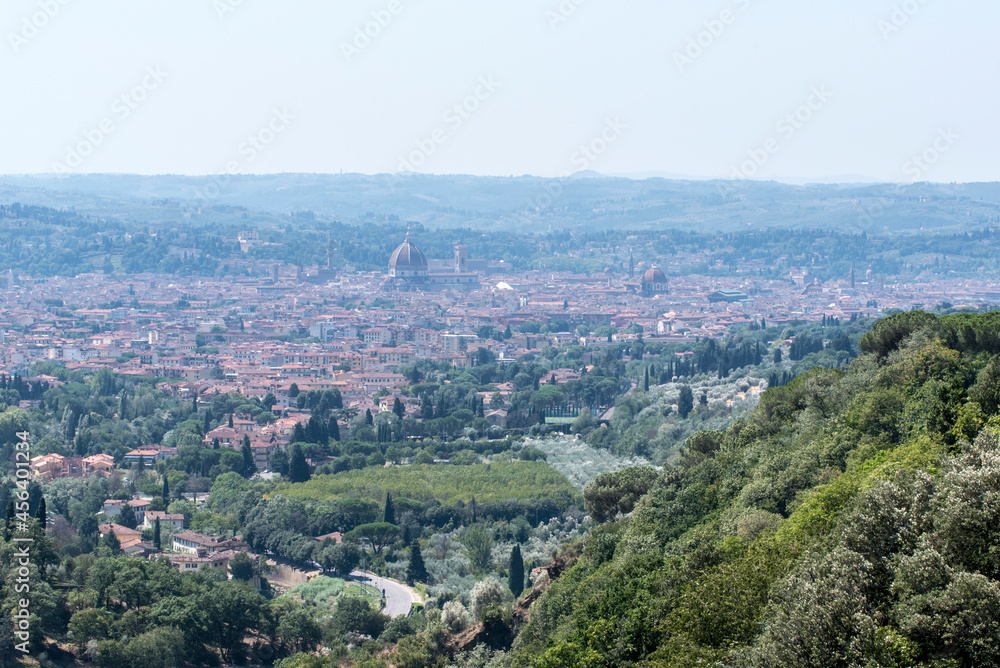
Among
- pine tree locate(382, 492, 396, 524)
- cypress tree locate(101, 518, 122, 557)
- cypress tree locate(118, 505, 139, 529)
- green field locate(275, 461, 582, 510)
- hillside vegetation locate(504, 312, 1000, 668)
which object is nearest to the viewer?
hillside vegetation locate(504, 312, 1000, 668)

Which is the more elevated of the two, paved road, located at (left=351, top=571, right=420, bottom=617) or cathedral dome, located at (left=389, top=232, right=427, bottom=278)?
paved road, located at (left=351, top=571, right=420, bottom=617)

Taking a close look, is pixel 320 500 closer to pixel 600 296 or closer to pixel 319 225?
pixel 600 296

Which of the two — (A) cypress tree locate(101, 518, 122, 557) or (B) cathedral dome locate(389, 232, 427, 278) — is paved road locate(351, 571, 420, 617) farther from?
(B) cathedral dome locate(389, 232, 427, 278)

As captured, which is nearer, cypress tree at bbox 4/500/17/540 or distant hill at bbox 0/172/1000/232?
cypress tree at bbox 4/500/17/540

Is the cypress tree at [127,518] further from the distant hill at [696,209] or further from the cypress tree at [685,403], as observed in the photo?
the distant hill at [696,209]

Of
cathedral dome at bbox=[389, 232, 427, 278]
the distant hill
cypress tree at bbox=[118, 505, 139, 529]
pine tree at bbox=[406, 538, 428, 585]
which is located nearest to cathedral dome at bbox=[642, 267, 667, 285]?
cathedral dome at bbox=[389, 232, 427, 278]

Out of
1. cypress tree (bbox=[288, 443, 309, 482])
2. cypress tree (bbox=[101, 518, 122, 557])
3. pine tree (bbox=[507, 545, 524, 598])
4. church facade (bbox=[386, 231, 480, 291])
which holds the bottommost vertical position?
church facade (bbox=[386, 231, 480, 291])

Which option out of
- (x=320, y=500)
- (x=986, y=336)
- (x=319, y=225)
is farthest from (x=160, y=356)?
(x=319, y=225)
